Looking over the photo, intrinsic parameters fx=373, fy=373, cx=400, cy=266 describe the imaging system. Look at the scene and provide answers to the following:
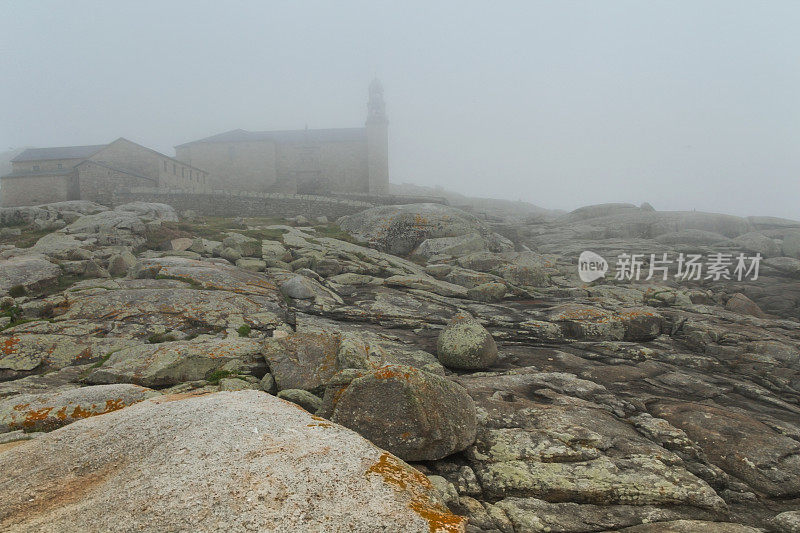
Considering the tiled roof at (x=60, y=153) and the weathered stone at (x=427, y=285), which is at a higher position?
the tiled roof at (x=60, y=153)

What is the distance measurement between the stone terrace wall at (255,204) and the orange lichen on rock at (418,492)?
114 ft

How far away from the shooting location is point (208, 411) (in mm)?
4234

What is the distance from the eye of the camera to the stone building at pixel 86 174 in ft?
141

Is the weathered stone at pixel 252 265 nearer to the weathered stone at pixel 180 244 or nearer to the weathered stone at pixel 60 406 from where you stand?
the weathered stone at pixel 180 244

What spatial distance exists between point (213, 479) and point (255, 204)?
125 feet

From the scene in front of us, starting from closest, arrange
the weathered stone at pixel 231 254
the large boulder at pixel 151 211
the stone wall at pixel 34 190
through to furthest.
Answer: the weathered stone at pixel 231 254
the large boulder at pixel 151 211
the stone wall at pixel 34 190

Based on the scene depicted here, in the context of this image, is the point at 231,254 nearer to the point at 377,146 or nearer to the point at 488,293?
the point at 488,293

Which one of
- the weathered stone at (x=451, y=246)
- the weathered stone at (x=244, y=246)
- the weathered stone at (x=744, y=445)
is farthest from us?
the weathered stone at (x=451, y=246)

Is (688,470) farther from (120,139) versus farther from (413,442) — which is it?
(120,139)

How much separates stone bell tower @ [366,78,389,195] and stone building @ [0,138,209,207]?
30229 millimetres

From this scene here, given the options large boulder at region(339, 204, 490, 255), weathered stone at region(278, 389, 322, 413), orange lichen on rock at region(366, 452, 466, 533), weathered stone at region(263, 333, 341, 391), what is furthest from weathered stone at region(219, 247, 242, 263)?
orange lichen on rock at region(366, 452, 466, 533)

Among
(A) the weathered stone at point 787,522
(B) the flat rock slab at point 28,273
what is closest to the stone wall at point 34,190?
(B) the flat rock slab at point 28,273

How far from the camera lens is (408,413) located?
4727mm

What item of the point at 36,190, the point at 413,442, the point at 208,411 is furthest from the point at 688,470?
the point at 36,190
